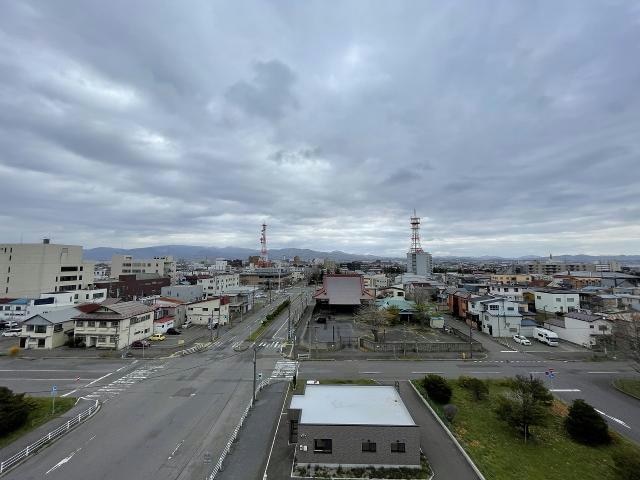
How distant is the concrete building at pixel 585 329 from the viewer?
36.3 m

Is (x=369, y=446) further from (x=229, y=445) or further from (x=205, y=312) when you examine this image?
(x=205, y=312)

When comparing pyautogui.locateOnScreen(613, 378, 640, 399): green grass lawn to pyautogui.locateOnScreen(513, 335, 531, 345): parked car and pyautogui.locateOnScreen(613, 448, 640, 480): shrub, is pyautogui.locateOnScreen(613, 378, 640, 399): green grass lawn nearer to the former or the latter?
pyautogui.locateOnScreen(513, 335, 531, 345): parked car

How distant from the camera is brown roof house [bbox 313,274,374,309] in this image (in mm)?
60406

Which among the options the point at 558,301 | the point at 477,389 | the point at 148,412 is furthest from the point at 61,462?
the point at 558,301

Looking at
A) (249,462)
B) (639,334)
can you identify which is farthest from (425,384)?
(639,334)

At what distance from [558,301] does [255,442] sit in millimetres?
55526

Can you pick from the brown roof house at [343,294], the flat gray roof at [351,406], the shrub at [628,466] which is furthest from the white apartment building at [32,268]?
the shrub at [628,466]

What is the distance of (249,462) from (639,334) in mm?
30673

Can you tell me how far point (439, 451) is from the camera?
15734mm

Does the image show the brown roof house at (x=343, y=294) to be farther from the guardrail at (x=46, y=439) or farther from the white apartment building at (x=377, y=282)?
the guardrail at (x=46, y=439)

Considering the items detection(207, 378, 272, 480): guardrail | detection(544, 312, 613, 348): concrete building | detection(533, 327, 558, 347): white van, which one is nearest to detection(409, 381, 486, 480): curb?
detection(207, 378, 272, 480): guardrail

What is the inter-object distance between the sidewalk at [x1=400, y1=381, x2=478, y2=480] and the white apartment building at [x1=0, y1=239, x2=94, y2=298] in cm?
6539

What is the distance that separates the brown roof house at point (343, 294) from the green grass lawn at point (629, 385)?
3769cm

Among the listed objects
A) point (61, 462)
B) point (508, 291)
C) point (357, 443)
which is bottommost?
point (61, 462)
